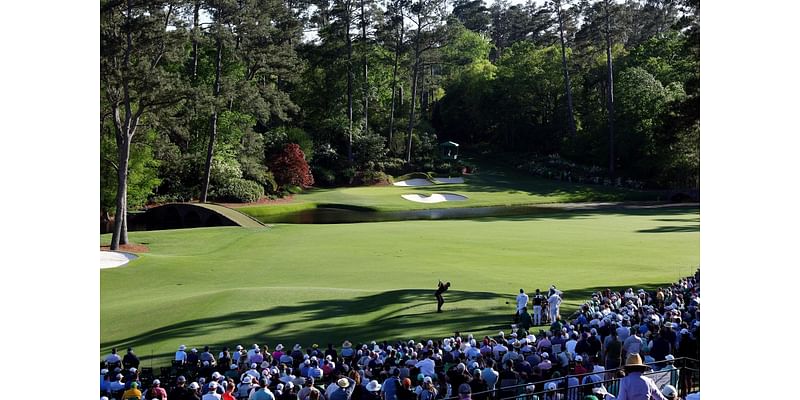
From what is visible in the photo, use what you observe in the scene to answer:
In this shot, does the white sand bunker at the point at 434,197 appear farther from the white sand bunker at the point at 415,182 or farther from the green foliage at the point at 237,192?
the green foliage at the point at 237,192

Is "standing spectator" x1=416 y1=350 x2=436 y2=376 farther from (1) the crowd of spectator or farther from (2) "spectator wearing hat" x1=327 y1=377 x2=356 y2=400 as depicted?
(2) "spectator wearing hat" x1=327 y1=377 x2=356 y2=400

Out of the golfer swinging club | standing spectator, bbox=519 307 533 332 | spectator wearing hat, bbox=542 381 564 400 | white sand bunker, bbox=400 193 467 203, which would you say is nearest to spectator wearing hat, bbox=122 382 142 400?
spectator wearing hat, bbox=542 381 564 400

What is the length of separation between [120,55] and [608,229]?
26714 mm

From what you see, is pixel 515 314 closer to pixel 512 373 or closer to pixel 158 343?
pixel 512 373

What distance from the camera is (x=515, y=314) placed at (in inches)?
810

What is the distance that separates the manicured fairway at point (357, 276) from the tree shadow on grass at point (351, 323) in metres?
0.03

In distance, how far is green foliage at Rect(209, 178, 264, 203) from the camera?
190 ft

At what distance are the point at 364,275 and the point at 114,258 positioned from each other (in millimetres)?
11014

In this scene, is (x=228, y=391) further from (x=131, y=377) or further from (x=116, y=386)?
(x=131, y=377)

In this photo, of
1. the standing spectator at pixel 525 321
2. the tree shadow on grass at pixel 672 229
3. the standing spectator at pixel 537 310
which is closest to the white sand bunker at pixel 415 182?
the tree shadow on grass at pixel 672 229

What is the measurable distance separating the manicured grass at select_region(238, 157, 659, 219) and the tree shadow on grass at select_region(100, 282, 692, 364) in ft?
111

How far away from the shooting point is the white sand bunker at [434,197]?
208 ft
